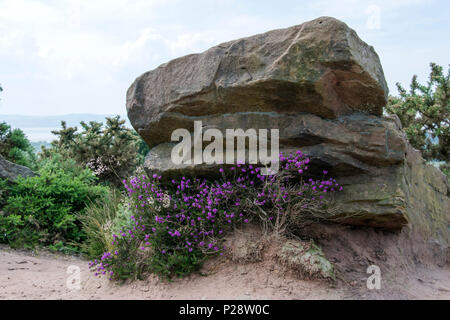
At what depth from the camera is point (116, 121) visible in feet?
40.2

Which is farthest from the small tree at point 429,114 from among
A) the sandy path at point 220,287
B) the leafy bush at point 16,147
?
the leafy bush at point 16,147

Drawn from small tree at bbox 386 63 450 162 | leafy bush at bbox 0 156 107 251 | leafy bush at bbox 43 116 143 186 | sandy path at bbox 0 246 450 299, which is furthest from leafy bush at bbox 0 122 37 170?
small tree at bbox 386 63 450 162

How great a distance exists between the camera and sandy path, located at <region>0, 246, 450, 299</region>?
174 inches

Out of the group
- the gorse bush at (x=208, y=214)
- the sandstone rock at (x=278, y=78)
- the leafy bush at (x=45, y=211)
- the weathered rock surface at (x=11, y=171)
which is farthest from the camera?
the weathered rock surface at (x=11, y=171)

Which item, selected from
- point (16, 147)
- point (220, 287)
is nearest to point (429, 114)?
point (220, 287)

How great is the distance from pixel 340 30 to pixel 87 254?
5783mm

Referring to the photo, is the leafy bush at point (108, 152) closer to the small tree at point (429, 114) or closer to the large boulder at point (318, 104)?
the large boulder at point (318, 104)

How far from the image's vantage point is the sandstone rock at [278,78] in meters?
4.77

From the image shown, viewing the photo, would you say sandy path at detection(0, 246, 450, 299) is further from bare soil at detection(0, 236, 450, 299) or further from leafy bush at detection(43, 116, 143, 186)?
leafy bush at detection(43, 116, 143, 186)

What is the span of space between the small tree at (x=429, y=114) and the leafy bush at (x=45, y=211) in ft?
29.2

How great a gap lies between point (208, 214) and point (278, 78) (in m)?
1.88

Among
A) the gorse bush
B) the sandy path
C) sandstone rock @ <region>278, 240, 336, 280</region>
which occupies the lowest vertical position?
the sandy path

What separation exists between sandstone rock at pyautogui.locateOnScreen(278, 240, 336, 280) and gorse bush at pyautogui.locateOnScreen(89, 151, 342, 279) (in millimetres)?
322
